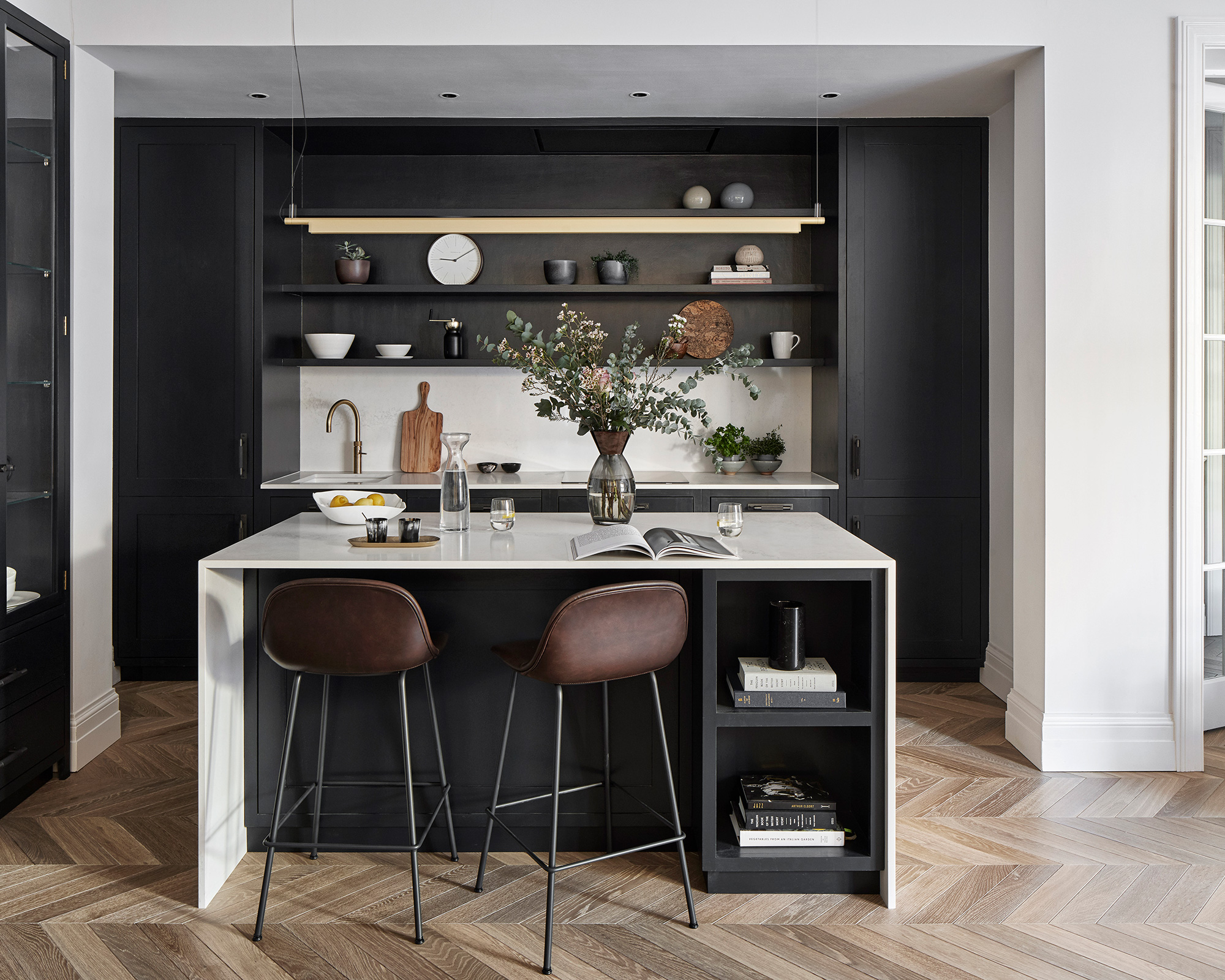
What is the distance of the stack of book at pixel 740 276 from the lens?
14.9ft

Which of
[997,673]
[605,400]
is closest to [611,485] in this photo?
[605,400]

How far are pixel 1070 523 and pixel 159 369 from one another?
154 inches

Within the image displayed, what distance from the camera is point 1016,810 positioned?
2.98 m

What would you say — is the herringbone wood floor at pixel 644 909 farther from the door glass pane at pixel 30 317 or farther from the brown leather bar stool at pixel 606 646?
the door glass pane at pixel 30 317

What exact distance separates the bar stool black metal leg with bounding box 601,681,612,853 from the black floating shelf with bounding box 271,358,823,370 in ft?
7.56

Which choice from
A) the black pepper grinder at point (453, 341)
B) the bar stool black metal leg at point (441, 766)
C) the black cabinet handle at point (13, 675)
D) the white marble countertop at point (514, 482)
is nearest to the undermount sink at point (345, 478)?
the white marble countertop at point (514, 482)

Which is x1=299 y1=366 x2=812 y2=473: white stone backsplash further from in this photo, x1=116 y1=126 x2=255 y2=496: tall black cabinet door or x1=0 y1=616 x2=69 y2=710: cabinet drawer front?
x1=0 y1=616 x2=69 y2=710: cabinet drawer front

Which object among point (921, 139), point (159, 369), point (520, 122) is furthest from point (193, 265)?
point (921, 139)

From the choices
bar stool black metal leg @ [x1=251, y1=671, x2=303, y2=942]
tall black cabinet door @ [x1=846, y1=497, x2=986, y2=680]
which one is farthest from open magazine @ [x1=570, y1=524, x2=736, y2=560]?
tall black cabinet door @ [x1=846, y1=497, x2=986, y2=680]

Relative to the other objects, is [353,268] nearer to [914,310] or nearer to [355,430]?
[355,430]

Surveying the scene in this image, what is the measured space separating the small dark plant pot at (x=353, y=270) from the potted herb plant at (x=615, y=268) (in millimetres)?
1142

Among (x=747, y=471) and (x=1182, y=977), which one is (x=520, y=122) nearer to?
(x=747, y=471)

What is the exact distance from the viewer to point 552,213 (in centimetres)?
430

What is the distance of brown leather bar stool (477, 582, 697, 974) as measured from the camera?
7.10 feet
